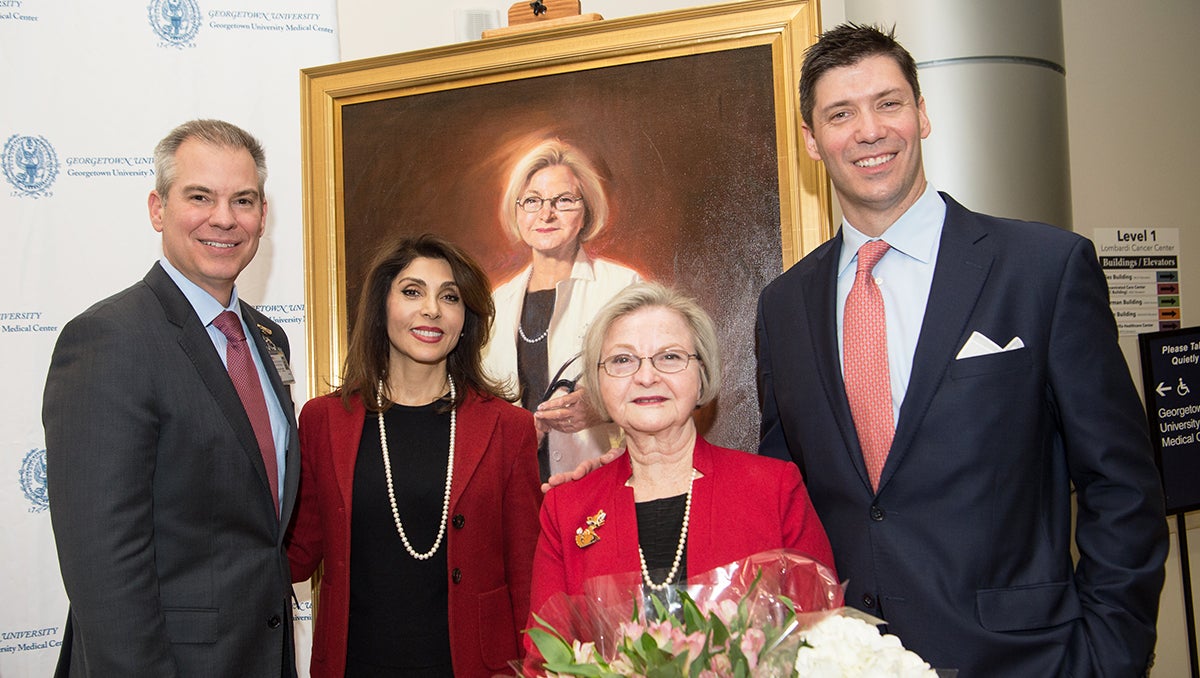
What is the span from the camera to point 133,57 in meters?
3.95

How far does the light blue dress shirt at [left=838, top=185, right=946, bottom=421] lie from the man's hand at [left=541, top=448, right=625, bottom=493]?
1175mm

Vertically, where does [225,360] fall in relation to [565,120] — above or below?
below

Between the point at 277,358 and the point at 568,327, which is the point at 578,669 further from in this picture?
the point at 568,327

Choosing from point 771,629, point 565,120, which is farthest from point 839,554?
point 565,120

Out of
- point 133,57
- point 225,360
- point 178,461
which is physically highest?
point 133,57

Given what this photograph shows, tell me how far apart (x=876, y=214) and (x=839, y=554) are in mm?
816

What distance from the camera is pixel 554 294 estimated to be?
3299 millimetres

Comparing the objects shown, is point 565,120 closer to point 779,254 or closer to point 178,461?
A: point 779,254

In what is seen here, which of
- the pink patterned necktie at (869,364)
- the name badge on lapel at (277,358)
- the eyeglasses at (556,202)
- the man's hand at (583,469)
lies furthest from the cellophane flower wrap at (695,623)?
the eyeglasses at (556,202)

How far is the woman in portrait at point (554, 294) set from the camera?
10.6ft

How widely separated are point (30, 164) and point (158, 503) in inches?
99.0

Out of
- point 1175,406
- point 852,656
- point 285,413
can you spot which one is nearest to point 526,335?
point 285,413

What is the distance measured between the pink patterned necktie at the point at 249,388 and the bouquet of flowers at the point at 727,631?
123 centimetres

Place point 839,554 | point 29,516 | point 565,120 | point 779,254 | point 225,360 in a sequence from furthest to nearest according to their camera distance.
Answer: point 29,516
point 565,120
point 779,254
point 225,360
point 839,554
